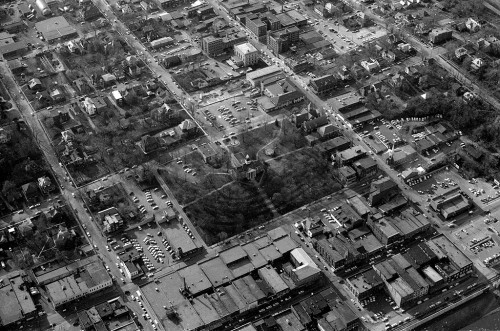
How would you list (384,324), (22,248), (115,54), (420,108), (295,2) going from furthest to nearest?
1. (295,2)
2. (115,54)
3. (420,108)
4. (22,248)
5. (384,324)

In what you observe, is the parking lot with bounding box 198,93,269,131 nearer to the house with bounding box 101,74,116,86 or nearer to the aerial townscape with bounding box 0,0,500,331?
the aerial townscape with bounding box 0,0,500,331

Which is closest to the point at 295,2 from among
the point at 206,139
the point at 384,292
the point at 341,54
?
the point at 341,54

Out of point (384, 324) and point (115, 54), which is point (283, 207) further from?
point (115, 54)

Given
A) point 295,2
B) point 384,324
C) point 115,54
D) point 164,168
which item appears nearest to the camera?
point 384,324

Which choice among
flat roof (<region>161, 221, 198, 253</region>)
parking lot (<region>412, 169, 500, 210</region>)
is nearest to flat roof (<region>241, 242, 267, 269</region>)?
flat roof (<region>161, 221, 198, 253</region>)

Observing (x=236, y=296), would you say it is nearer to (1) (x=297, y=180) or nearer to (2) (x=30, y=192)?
(1) (x=297, y=180)

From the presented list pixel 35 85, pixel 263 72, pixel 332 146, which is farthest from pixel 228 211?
pixel 35 85
